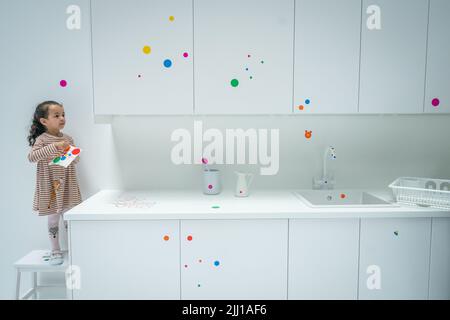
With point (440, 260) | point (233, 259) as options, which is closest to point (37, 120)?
point (233, 259)

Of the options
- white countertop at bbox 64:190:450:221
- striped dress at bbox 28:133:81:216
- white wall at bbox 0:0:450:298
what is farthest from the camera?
white wall at bbox 0:0:450:298

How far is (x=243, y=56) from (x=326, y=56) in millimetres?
460

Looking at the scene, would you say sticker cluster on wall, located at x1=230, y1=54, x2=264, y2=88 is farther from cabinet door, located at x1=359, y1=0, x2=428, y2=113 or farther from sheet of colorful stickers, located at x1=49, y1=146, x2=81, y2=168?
sheet of colorful stickers, located at x1=49, y1=146, x2=81, y2=168

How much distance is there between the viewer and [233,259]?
71.9 inches

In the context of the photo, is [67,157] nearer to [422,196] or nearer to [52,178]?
[52,178]

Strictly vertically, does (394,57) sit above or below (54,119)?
above

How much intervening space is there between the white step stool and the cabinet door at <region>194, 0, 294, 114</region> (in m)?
1.24

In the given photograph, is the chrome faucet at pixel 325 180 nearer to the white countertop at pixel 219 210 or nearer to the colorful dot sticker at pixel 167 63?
the white countertop at pixel 219 210

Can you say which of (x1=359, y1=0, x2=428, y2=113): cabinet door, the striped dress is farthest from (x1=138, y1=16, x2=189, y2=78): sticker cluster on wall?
(x1=359, y1=0, x2=428, y2=113): cabinet door

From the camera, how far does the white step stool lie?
2.07 meters

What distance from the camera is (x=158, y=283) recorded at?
6.01 feet

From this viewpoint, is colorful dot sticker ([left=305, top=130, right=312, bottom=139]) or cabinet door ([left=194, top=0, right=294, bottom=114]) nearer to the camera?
cabinet door ([left=194, top=0, right=294, bottom=114])

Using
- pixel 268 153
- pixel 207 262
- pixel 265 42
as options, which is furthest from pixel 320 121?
pixel 207 262
